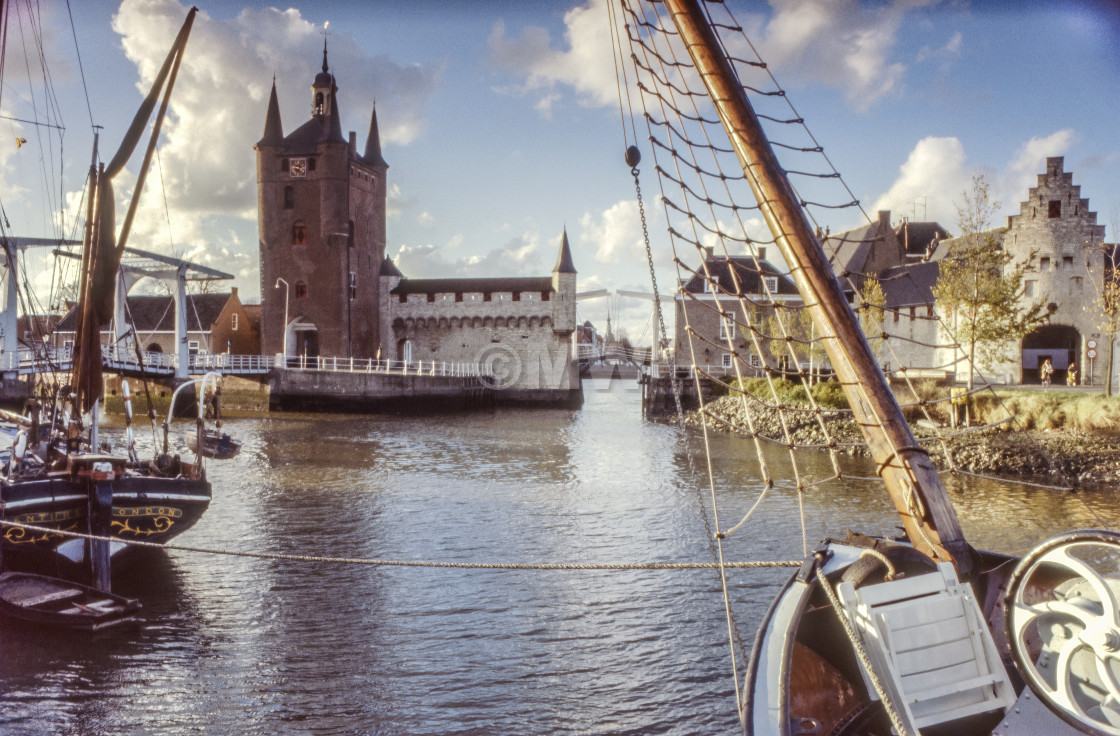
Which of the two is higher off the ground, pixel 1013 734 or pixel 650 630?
pixel 1013 734

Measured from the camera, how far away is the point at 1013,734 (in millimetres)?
3254

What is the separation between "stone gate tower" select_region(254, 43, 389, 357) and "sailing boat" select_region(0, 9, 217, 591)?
3687 cm

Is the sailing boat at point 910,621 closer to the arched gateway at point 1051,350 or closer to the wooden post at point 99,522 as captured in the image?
the wooden post at point 99,522

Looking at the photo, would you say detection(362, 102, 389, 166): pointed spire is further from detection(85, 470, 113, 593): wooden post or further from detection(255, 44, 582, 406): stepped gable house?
detection(85, 470, 113, 593): wooden post

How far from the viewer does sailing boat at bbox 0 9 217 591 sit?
8625mm

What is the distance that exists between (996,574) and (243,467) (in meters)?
17.8

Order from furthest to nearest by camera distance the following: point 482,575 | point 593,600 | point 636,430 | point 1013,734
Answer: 1. point 636,430
2. point 482,575
3. point 593,600
4. point 1013,734

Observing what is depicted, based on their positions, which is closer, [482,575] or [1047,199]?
[482,575]

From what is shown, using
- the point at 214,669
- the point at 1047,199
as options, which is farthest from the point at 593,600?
the point at 1047,199

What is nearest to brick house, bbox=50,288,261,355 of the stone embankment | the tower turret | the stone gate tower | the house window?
the stone gate tower

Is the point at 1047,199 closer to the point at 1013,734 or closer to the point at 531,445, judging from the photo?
the point at 531,445

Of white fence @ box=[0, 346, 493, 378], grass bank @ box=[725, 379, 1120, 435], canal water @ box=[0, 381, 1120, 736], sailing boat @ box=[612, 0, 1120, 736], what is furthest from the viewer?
white fence @ box=[0, 346, 493, 378]

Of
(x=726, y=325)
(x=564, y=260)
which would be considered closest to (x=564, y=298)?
(x=564, y=260)

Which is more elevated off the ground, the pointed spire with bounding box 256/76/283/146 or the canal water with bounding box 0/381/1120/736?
the pointed spire with bounding box 256/76/283/146
